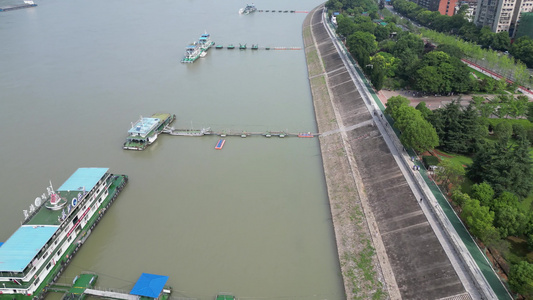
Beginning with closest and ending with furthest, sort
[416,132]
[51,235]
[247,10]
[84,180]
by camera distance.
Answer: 1. [51,235]
2. [84,180]
3. [416,132]
4. [247,10]

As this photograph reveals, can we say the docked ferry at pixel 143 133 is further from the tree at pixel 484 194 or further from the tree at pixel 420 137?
the tree at pixel 484 194

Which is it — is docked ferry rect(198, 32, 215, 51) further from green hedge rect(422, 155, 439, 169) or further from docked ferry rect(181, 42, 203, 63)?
green hedge rect(422, 155, 439, 169)

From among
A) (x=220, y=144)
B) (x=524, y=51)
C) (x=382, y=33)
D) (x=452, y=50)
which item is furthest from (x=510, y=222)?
(x=382, y=33)

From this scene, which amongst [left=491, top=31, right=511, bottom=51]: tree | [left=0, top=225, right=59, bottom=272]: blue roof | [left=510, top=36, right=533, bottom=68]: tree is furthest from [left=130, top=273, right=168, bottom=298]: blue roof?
[left=491, top=31, right=511, bottom=51]: tree

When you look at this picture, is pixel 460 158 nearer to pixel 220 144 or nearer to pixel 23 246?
pixel 220 144

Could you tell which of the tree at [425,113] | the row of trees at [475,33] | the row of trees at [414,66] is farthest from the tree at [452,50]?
the tree at [425,113]

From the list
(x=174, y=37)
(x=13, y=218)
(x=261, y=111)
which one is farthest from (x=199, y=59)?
(x=13, y=218)
